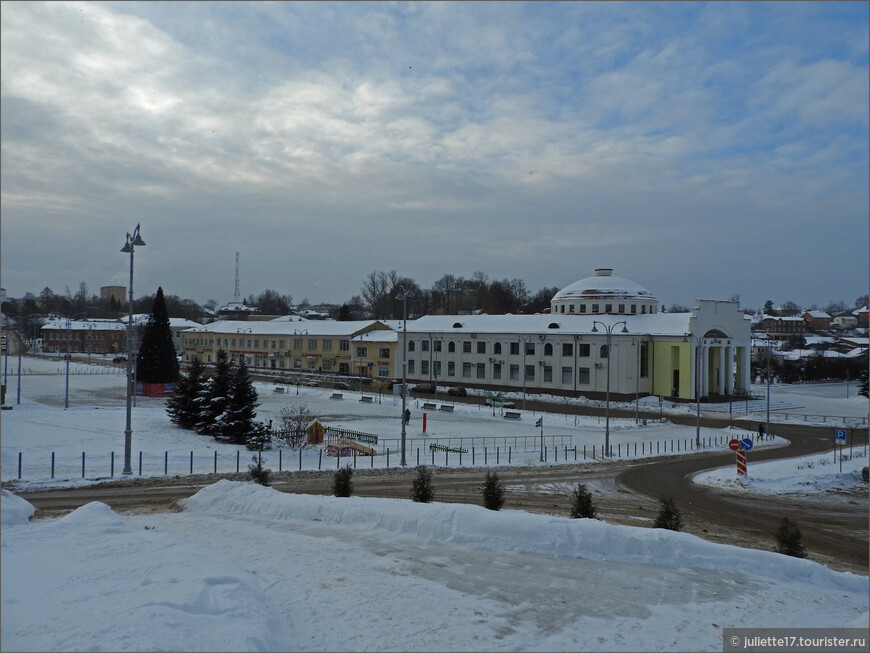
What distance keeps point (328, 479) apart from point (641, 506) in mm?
11983

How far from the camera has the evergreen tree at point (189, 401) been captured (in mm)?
35312

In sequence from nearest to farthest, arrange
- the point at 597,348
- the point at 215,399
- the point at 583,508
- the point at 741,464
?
the point at 583,508
the point at 741,464
the point at 215,399
the point at 597,348

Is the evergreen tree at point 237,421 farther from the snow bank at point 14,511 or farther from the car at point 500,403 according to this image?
the car at point 500,403

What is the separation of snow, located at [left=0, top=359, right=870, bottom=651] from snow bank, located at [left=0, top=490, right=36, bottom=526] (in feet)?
0.22

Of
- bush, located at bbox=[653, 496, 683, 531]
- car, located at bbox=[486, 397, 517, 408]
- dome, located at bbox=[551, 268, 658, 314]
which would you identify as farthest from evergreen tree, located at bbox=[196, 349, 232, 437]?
dome, located at bbox=[551, 268, 658, 314]

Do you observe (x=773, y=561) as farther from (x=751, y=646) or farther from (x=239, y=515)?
(x=239, y=515)

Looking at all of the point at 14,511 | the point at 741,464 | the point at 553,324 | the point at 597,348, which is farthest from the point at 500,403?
the point at 14,511

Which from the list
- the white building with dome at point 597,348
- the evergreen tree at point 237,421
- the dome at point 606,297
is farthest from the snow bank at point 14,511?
the dome at point 606,297

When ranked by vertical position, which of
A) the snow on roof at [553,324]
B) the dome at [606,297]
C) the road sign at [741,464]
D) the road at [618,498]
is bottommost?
the road at [618,498]

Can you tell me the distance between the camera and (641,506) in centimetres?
2338

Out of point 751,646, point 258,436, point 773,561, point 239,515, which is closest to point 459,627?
point 751,646

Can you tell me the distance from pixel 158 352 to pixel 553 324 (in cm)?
3949

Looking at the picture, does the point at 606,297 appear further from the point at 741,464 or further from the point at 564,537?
the point at 564,537

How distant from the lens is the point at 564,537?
13461mm
